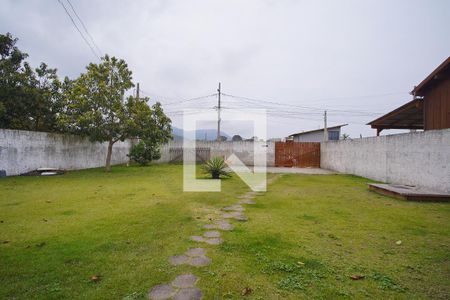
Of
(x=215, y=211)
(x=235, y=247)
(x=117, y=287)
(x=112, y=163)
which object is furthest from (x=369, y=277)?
(x=112, y=163)

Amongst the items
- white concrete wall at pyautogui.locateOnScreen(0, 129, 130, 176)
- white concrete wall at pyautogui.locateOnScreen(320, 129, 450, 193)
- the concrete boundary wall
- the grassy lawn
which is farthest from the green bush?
white concrete wall at pyautogui.locateOnScreen(320, 129, 450, 193)

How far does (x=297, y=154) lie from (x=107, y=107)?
1229cm

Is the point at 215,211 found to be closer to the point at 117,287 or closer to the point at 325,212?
the point at 325,212

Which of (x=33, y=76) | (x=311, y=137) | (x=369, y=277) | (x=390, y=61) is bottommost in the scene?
(x=369, y=277)

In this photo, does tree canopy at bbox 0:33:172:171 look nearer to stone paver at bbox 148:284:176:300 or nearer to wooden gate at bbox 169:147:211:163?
wooden gate at bbox 169:147:211:163

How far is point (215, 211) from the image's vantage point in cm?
475

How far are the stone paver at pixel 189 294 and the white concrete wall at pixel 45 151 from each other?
35.6ft

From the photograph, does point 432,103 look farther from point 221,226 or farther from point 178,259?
point 178,259

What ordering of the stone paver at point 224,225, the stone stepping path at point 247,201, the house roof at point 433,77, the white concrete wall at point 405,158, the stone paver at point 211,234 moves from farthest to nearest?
the house roof at point 433,77
the white concrete wall at point 405,158
the stone stepping path at point 247,201
the stone paver at point 224,225
the stone paver at point 211,234

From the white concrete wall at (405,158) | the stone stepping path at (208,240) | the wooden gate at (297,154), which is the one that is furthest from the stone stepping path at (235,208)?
the wooden gate at (297,154)

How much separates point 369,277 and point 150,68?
47.7ft

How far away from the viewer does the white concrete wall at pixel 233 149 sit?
58.3ft

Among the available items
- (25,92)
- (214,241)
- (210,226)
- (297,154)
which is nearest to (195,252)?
(214,241)

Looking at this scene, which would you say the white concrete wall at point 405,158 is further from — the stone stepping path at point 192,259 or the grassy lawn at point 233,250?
the stone stepping path at point 192,259
